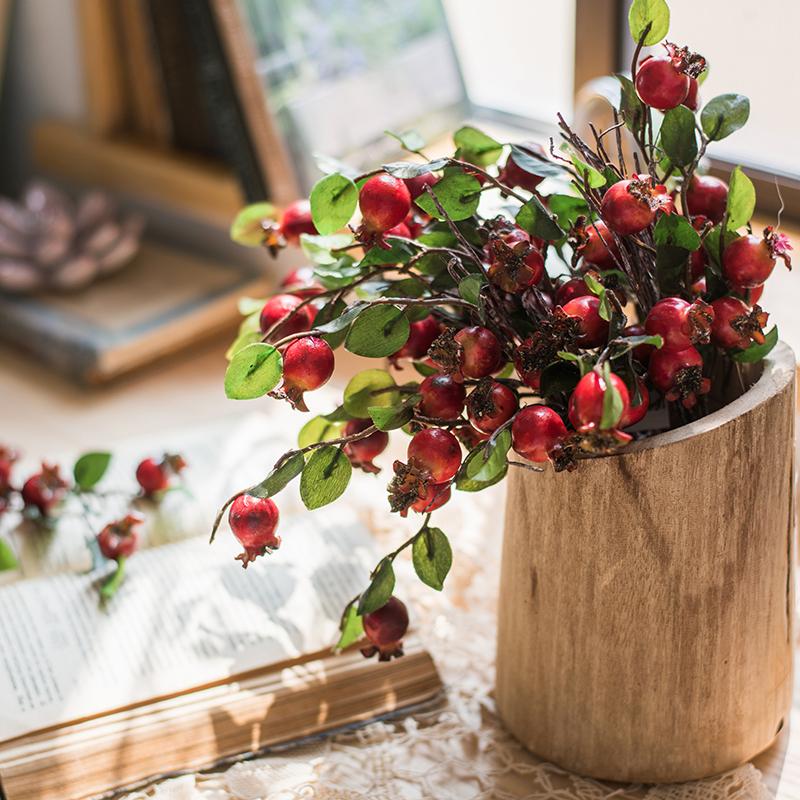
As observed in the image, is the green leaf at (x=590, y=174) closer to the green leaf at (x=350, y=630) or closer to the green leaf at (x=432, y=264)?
the green leaf at (x=432, y=264)

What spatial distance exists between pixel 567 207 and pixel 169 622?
0.37 metres

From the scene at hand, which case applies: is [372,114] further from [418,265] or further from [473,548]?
[418,265]

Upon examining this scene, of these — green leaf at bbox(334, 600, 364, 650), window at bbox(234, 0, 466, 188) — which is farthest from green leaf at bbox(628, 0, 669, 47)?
window at bbox(234, 0, 466, 188)

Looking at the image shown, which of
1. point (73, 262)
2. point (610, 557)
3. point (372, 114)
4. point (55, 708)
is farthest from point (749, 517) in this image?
point (73, 262)

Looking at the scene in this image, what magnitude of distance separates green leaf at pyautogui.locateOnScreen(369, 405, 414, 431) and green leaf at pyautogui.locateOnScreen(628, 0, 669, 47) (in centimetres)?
20

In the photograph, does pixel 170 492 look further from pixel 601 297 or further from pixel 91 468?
pixel 601 297

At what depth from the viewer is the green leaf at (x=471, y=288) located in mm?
519

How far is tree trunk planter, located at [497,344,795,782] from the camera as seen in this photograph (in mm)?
536

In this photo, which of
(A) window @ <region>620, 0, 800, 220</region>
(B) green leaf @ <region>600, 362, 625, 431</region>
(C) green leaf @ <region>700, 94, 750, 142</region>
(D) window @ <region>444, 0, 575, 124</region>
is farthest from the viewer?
(D) window @ <region>444, 0, 575, 124</region>

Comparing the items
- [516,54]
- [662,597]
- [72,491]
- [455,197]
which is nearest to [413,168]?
[455,197]

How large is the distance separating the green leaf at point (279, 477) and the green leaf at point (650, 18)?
0.83 ft

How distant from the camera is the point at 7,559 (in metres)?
0.80

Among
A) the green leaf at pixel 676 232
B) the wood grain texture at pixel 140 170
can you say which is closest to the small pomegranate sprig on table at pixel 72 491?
the green leaf at pixel 676 232

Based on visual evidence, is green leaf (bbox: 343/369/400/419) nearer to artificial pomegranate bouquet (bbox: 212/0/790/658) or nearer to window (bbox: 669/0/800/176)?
artificial pomegranate bouquet (bbox: 212/0/790/658)
